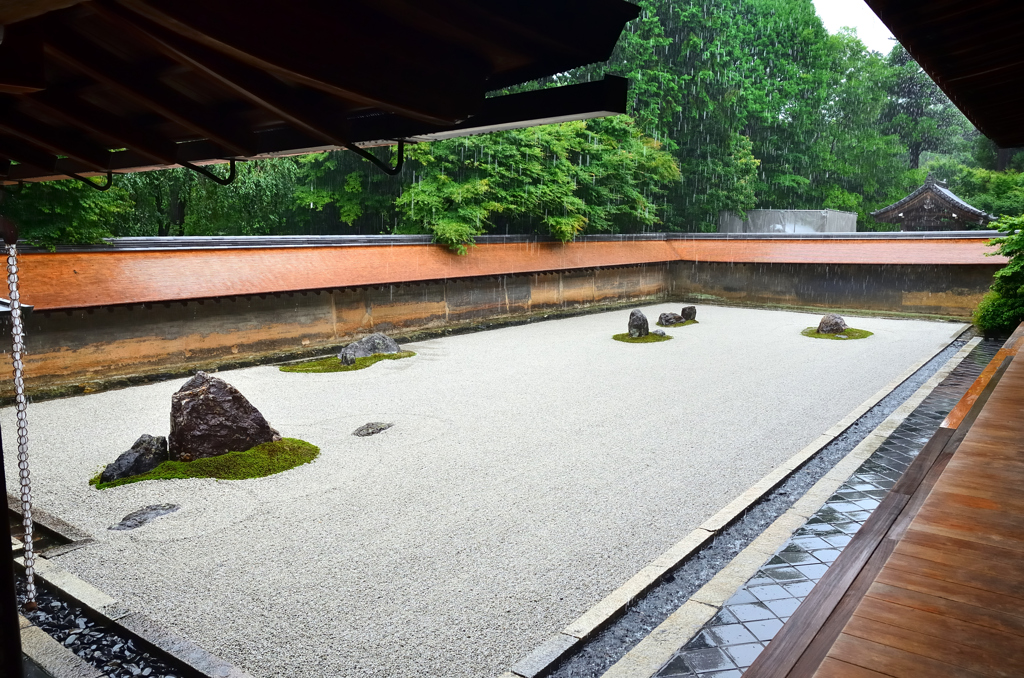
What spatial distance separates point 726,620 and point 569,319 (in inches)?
618

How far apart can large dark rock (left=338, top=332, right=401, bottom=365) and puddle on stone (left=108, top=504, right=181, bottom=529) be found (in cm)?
663

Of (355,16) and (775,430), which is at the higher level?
(355,16)

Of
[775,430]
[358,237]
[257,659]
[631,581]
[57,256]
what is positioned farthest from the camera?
[358,237]

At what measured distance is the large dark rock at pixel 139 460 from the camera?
6.92 m

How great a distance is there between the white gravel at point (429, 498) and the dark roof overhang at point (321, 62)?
296cm

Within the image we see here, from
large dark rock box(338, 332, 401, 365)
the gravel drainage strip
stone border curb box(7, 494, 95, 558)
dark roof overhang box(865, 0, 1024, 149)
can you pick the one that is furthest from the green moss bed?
dark roof overhang box(865, 0, 1024, 149)

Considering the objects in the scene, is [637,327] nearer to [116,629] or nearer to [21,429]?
[116,629]

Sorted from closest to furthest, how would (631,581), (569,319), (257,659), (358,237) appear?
(257,659), (631,581), (358,237), (569,319)

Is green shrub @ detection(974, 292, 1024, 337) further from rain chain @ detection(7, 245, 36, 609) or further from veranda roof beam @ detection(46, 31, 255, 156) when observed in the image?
rain chain @ detection(7, 245, 36, 609)

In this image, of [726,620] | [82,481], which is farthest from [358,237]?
[726,620]

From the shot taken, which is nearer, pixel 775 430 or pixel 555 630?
pixel 555 630

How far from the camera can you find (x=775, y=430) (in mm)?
8555

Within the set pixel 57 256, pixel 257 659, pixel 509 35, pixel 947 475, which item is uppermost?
pixel 509 35

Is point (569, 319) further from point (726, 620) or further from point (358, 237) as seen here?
point (726, 620)
